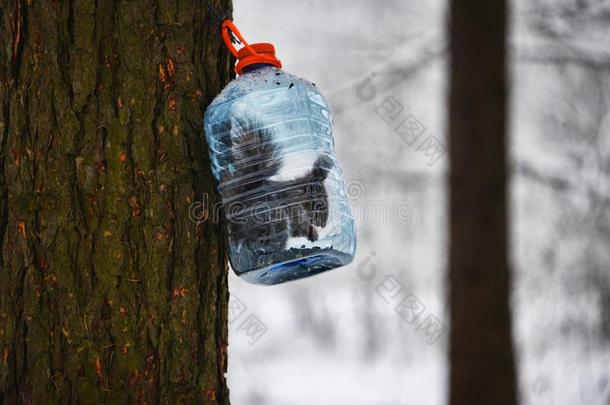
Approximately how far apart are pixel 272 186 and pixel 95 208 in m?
0.41

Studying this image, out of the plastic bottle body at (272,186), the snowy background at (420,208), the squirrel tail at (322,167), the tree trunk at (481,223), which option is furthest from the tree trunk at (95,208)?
the snowy background at (420,208)

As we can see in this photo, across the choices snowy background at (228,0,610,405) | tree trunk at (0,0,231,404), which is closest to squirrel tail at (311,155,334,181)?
tree trunk at (0,0,231,404)

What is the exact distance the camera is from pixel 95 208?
1.59 m

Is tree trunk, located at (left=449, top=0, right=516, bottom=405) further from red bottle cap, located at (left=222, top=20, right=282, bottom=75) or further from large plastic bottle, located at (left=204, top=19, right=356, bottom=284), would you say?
red bottle cap, located at (left=222, top=20, right=282, bottom=75)

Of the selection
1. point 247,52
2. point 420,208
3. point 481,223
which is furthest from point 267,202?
point 420,208

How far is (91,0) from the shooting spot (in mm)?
1628

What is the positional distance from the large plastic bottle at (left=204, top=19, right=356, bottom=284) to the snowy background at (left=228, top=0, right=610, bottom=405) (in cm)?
305

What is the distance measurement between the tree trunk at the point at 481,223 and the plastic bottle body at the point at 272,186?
2.20 meters

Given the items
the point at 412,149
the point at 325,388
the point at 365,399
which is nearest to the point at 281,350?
the point at 325,388

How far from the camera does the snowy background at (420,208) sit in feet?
16.0

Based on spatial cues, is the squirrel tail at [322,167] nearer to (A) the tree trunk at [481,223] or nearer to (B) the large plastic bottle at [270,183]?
(B) the large plastic bottle at [270,183]

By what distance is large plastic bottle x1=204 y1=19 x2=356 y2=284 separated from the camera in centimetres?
163

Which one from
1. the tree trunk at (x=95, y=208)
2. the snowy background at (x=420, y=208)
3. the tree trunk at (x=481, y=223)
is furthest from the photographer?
the snowy background at (x=420, y=208)

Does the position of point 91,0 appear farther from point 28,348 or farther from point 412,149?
point 412,149
